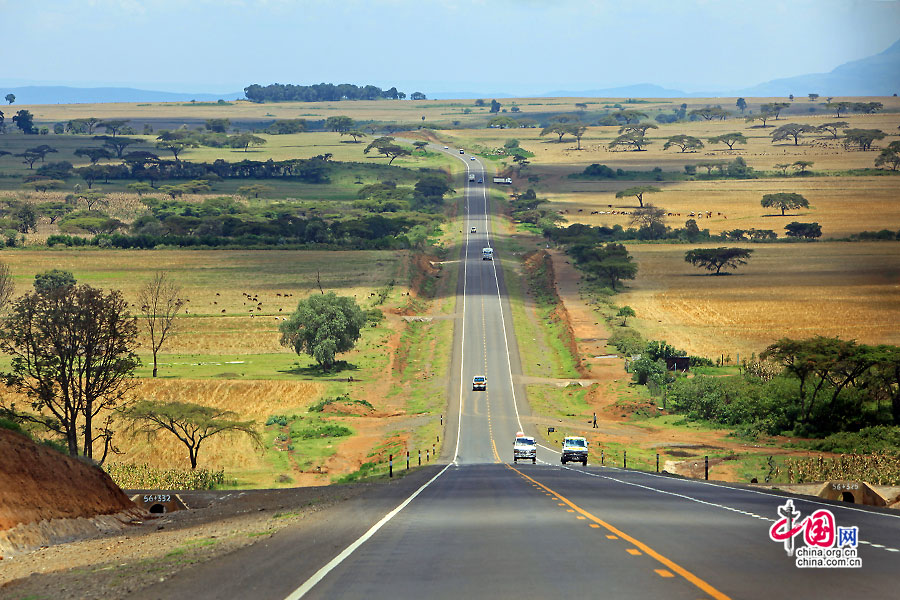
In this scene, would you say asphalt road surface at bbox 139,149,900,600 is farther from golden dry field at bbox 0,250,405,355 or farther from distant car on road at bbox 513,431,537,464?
golden dry field at bbox 0,250,405,355

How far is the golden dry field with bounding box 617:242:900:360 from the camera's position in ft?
302

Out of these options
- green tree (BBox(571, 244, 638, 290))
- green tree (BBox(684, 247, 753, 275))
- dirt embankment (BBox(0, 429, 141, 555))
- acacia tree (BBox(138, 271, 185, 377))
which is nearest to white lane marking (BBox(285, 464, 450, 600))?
dirt embankment (BBox(0, 429, 141, 555))

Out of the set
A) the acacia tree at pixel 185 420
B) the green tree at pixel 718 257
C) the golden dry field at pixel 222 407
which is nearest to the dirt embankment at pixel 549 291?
the green tree at pixel 718 257

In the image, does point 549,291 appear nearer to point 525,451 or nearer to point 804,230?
point 804,230

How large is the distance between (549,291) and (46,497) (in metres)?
97.7

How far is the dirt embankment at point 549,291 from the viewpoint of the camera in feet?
302

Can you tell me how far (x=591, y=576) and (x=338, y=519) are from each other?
987 centimetres

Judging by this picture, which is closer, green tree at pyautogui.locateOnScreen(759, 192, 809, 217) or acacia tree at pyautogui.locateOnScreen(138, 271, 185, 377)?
acacia tree at pyautogui.locateOnScreen(138, 271, 185, 377)

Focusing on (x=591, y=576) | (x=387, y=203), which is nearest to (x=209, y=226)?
(x=387, y=203)

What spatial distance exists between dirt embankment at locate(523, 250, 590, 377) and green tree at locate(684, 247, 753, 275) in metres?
19.6

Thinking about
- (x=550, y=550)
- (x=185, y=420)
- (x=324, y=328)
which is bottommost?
(x=185, y=420)

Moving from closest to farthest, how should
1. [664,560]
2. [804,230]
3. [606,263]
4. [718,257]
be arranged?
[664,560] → [606,263] → [718,257] → [804,230]

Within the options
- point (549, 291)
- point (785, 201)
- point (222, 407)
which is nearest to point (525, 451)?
point (222, 407)

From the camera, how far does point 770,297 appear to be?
112 metres
